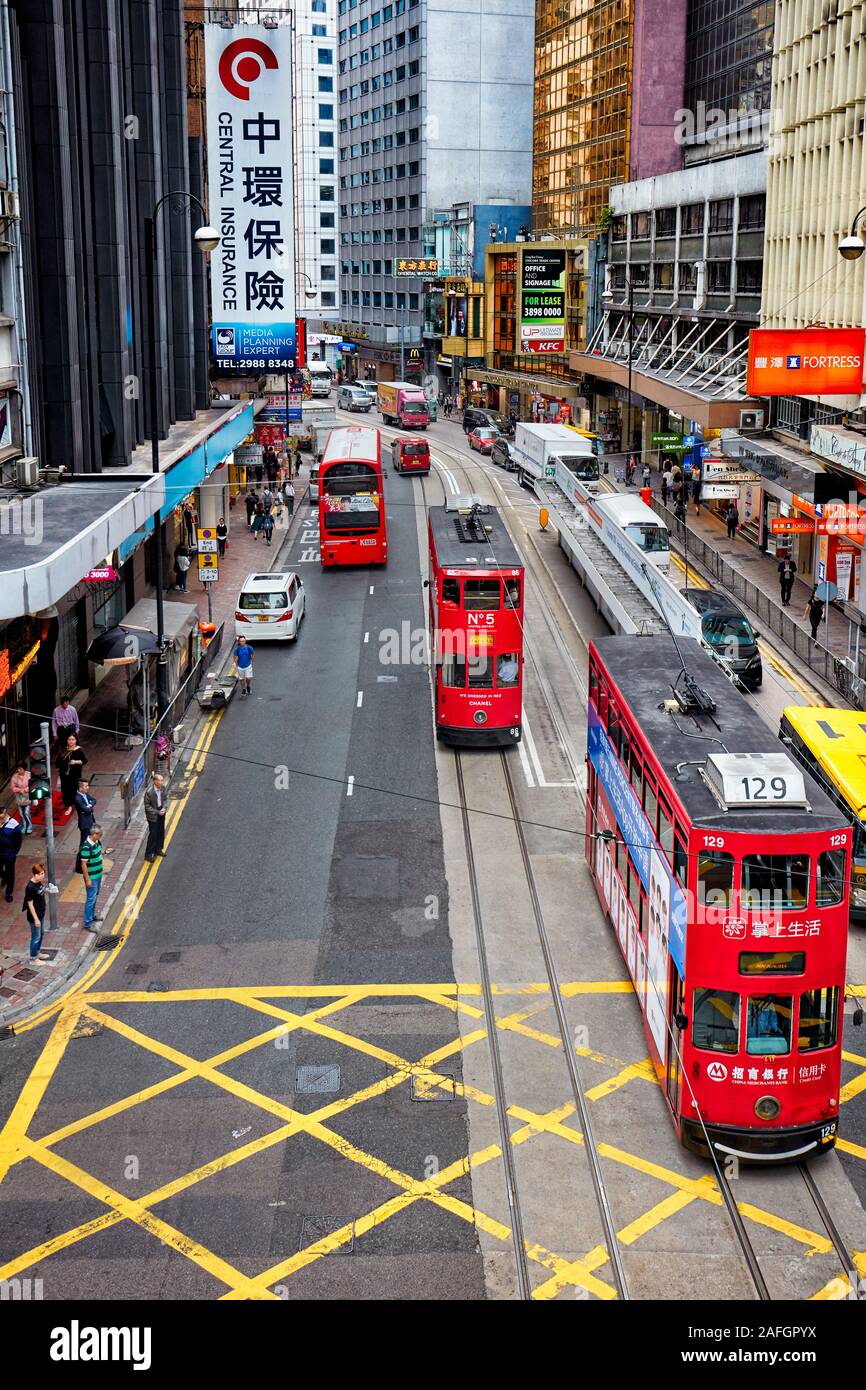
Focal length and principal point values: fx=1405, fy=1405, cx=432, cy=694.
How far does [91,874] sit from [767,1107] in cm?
1155

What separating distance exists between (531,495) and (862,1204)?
54.2 meters

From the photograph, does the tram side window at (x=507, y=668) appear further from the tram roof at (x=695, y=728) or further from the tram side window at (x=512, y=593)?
the tram roof at (x=695, y=728)

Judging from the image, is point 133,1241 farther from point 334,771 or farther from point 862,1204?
point 334,771

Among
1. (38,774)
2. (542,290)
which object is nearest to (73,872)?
(38,774)

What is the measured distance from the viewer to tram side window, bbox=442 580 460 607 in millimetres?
28688

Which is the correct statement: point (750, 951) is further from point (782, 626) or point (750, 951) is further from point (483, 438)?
point (483, 438)

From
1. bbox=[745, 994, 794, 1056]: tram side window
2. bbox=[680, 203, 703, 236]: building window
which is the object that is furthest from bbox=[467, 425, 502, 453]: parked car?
bbox=[745, 994, 794, 1056]: tram side window

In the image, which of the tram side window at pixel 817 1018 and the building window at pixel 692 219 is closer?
the tram side window at pixel 817 1018

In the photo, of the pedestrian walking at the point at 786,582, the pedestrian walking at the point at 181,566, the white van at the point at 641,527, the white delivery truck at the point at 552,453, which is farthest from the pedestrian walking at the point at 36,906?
the white delivery truck at the point at 552,453

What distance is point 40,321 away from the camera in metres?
31.2

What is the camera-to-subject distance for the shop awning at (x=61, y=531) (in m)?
20.0

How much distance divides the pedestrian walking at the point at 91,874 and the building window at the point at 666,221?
5693 centimetres

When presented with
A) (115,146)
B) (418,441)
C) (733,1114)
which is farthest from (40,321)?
(418,441)

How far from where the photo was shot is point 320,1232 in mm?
13836
